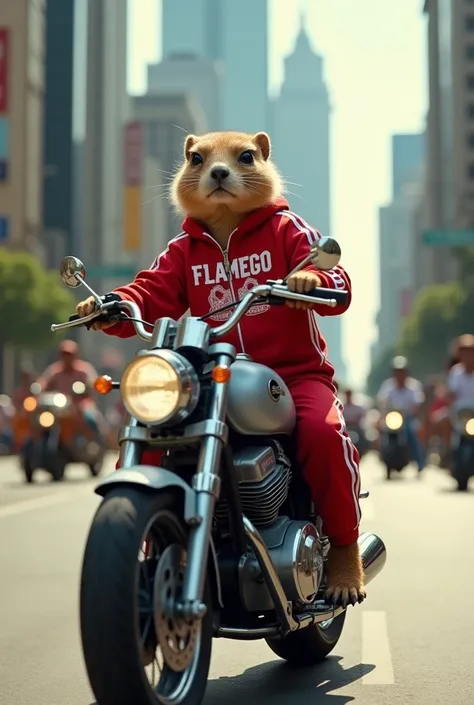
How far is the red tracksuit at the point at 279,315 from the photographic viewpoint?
474 centimetres

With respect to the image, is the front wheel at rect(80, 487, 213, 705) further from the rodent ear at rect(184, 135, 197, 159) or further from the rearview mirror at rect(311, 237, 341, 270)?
the rodent ear at rect(184, 135, 197, 159)

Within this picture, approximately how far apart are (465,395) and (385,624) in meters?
10.7

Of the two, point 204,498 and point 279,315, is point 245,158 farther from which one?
point 204,498

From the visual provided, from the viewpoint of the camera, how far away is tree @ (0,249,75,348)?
198 ft

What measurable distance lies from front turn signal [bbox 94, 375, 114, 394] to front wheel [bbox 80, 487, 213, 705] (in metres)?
0.61

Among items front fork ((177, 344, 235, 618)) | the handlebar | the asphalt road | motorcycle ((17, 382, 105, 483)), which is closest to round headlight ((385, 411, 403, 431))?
motorcycle ((17, 382, 105, 483))

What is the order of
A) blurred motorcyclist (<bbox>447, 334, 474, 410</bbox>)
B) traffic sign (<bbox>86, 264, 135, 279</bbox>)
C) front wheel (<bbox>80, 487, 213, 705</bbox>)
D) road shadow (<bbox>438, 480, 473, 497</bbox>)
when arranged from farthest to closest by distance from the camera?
traffic sign (<bbox>86, 264, 135, 279</bbox>), blurred motorcyclist (<bbox>447, 334, 474, 410</bbox>), road shadow (<bbox>438, 480, 473, 497</bbox>), front wheel (<bbox>80, 487, 213, 705</bbox>)

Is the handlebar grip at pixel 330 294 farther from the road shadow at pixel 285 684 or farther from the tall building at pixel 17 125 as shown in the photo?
the tall building at pixel 17 125

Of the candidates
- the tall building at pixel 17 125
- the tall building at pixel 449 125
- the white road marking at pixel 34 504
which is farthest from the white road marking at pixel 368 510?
the tall building at pixel 449 125

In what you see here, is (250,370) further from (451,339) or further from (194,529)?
(451,339)

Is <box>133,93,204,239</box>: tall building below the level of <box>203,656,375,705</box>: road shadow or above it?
above

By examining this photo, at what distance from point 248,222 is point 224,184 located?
0.56 feet

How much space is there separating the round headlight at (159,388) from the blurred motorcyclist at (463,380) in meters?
13.0

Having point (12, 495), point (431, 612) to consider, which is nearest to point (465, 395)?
point (12, 495)
